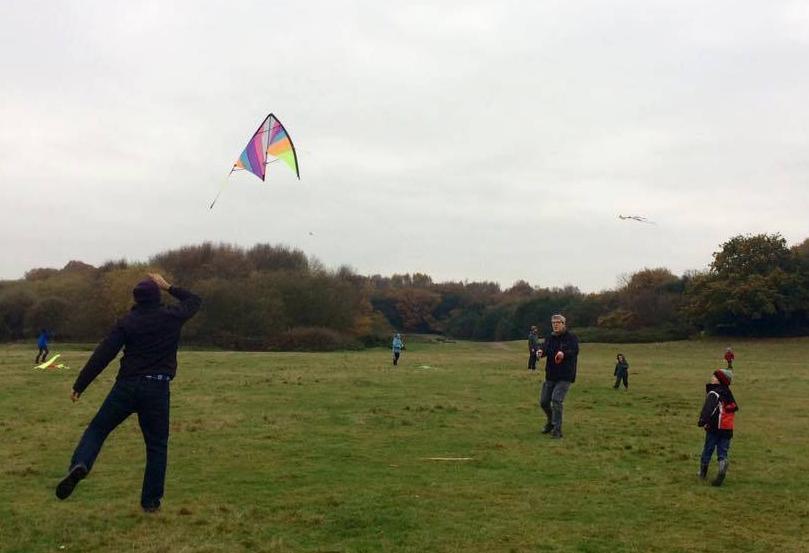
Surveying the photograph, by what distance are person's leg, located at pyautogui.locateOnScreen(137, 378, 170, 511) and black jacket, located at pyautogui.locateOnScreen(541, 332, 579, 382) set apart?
24.7 ft

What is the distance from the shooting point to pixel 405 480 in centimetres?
972

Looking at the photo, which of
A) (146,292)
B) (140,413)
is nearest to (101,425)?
(140,413)

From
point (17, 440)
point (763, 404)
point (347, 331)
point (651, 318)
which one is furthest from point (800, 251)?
point (17, 440)

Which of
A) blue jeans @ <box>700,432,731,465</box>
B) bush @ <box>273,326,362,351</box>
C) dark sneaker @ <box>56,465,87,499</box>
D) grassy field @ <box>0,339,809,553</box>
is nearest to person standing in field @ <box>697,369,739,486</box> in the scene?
blue jeans @ <box>700,432,731,465</box>

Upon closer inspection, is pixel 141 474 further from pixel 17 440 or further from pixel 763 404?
pixel 763 404

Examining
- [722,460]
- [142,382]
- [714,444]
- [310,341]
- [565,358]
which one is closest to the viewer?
[142,382]

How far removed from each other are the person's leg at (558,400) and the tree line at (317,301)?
205ft

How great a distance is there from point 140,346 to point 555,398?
8.14m

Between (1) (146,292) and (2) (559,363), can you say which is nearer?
(1) (146,292)

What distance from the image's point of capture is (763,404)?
843 inches

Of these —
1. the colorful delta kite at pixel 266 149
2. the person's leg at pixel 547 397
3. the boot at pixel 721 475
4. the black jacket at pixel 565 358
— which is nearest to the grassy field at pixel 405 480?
the boot at pixel 721 475

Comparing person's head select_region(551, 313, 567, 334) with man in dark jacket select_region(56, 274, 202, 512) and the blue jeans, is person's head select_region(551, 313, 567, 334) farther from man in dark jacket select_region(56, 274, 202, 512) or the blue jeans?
man in dark jacket select_region(56, 274, 202, 512)

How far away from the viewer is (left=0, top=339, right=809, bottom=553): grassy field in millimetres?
7020

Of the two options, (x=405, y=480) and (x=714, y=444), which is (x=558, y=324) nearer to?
(x=714, y=444)
